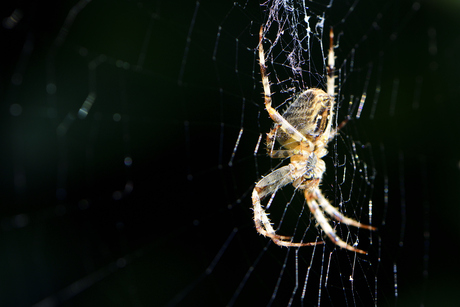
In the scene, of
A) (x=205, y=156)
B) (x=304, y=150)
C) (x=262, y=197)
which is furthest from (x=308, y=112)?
(x=205, y=156)

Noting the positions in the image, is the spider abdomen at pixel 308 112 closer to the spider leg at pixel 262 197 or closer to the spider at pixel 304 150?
the spider at pixel 304 150

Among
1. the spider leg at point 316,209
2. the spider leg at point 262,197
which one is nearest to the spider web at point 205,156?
the spider leg at point 316,209

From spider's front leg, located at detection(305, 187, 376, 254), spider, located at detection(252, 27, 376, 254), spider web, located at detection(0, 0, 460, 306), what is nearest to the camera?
spider web, located at detection(0, 0, 460, 306)

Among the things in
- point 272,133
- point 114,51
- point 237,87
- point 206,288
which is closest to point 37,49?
point 114,51

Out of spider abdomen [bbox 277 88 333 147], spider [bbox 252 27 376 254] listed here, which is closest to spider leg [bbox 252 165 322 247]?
spider [bbox 252 27 376 254]

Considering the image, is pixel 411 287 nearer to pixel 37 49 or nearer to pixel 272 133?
pixel 272 133

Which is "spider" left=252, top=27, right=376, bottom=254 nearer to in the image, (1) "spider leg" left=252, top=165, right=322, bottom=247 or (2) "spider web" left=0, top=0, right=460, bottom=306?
(1) "spider leg" left=252, top=165, right=322, bottom=247
